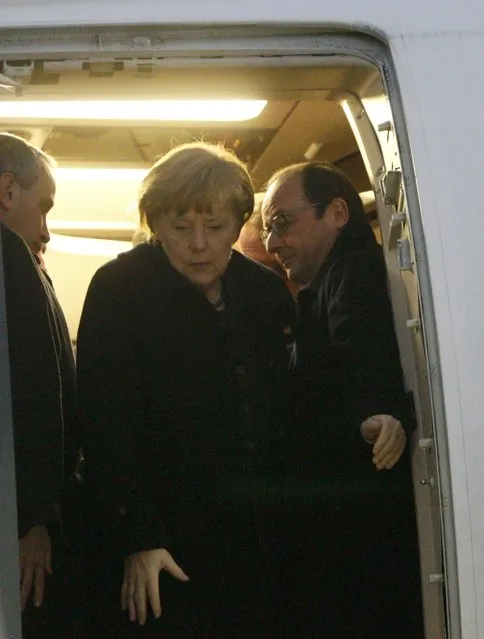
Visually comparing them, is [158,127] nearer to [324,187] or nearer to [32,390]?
[324,187]

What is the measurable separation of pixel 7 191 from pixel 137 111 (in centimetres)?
82

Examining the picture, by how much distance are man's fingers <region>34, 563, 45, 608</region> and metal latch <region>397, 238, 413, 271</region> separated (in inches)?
43.5

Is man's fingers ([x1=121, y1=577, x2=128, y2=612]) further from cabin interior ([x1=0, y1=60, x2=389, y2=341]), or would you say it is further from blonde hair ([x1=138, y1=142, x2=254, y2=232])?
cabin interior ([x1=0, y1=60, x2=389, y2=341])

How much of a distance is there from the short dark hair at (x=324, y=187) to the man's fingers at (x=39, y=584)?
4.30 ft

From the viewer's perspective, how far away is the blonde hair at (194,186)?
283 centimetres

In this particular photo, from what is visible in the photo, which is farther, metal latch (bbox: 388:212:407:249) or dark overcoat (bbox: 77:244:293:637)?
dark overcoat (bbox: 77:244:293:637)

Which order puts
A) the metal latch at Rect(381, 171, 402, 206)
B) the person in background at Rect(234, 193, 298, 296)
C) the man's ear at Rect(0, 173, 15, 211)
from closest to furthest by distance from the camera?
1. the metal latch at Rect(381, 171, 402, 206)
2. the man's ear at Rect(0, 173, 15, 211)
3. the person in background at Rect(234, 193, 298, 296)

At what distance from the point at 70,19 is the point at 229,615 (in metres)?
1.44

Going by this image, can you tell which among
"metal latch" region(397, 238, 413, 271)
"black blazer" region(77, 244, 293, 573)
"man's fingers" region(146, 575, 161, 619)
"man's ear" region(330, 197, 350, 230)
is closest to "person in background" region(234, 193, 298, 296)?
"man's ear" region(330, 197, 350, 230)

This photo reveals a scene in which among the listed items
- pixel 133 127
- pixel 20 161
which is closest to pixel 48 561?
pixel 20 161

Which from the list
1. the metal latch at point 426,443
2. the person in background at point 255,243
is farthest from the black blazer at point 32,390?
the person in background at point 255,243

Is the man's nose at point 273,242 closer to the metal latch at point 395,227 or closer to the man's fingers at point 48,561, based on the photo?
the metal latch at point 395,227

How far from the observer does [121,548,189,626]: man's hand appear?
8.53 feet

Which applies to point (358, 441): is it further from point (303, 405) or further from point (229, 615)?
point (229, 615)
